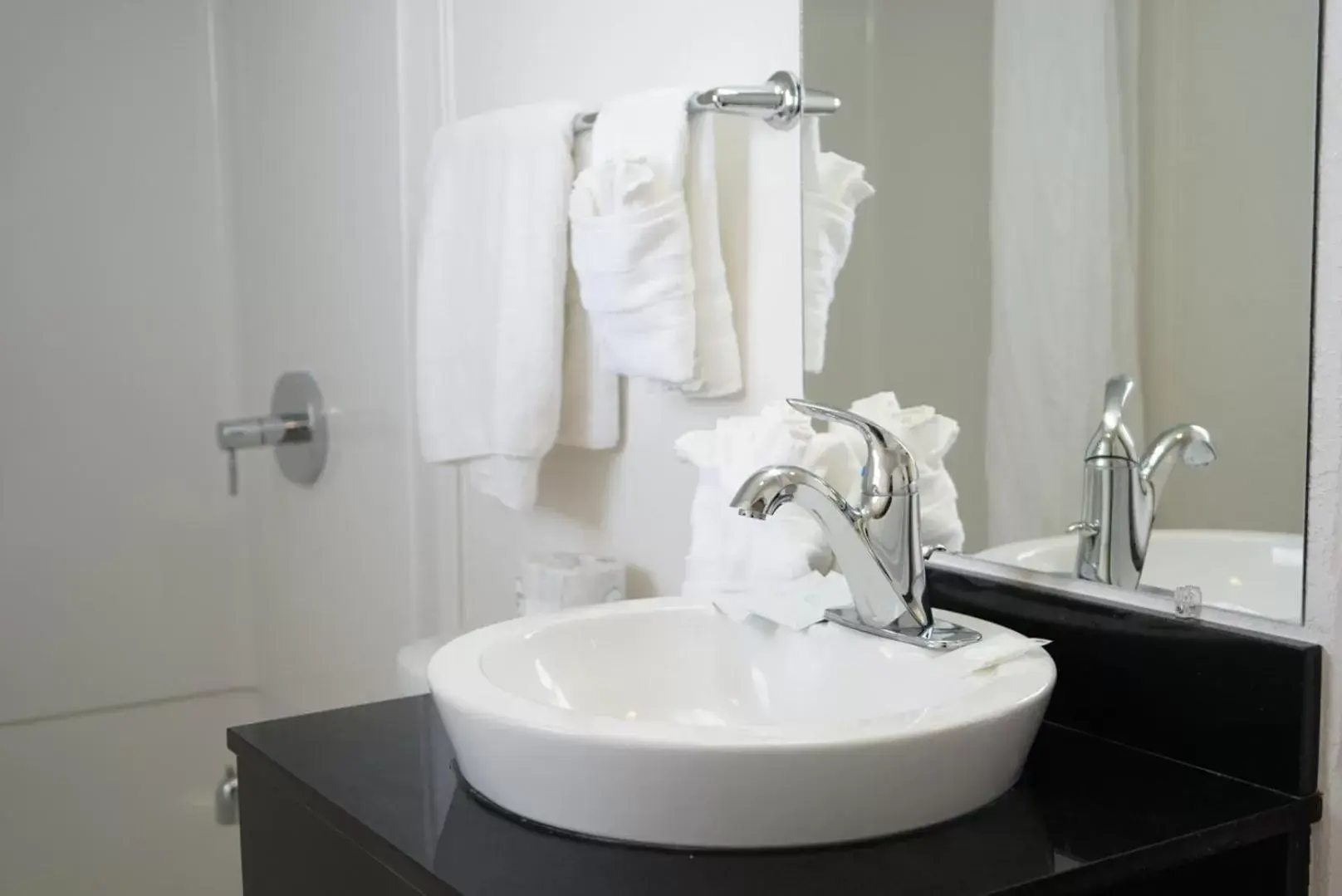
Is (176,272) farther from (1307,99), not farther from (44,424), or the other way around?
(1307,99)

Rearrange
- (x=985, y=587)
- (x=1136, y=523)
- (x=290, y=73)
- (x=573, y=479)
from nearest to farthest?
(x=1136, y=523)
(x=985, y=587)
(x=573, y=479)
(x=290, y=73)

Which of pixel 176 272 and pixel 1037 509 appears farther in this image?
pixel 176 272

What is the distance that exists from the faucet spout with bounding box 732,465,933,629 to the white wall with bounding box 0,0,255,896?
5.67ft

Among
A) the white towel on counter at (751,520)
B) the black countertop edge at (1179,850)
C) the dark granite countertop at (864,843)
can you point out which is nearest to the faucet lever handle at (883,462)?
the white towel on counter at (751,520)

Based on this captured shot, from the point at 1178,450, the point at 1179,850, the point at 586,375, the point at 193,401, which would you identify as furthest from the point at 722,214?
the point at 193,401

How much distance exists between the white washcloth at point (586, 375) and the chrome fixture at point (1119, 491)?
62 cm

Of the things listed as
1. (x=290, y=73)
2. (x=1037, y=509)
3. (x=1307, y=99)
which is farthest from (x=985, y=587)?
(x=290, y=73)

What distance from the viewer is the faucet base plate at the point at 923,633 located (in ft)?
3.21

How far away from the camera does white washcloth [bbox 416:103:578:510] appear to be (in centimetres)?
147

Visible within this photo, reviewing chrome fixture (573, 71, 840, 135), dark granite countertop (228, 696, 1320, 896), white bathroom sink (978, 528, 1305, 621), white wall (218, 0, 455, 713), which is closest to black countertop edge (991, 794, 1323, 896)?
dark granite countertop (228, 696, 1320, 896)

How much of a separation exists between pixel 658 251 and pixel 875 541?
406 millimetres

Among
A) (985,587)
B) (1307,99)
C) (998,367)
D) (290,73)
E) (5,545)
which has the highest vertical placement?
(290,73)

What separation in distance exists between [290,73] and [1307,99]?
5.56 ft

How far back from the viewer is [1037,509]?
1.07 meters
